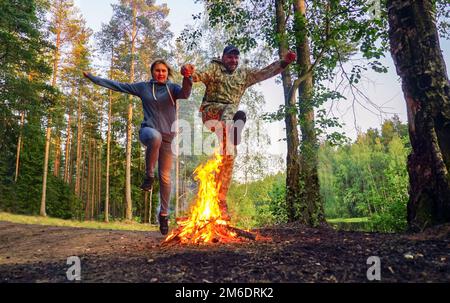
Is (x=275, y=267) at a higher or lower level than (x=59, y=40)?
lower

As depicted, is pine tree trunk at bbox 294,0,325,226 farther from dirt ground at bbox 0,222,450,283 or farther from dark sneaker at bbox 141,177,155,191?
dirt ground at bbox 0,222,450,283

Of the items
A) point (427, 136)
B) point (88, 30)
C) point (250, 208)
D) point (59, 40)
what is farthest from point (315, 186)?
point (88, 30)

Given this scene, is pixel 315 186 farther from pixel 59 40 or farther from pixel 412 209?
pixel 59 40

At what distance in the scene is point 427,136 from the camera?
3922 mm

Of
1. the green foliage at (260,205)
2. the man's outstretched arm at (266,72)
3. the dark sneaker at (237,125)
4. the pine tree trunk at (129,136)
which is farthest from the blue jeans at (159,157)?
the pine tree trunk at (129,136)

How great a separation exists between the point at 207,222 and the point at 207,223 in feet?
0.07

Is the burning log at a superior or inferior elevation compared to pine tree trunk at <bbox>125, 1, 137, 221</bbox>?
inferior

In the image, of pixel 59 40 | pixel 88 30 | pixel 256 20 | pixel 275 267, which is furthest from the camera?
pixel 88 30

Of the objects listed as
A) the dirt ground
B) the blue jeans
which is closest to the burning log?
the blue jeans

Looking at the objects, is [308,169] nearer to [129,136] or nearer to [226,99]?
[226,99]

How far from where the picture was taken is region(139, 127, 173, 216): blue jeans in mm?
4734

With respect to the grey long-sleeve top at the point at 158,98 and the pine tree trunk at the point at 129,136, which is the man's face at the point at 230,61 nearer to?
the grey long-sleeve top at the point at 158,98
